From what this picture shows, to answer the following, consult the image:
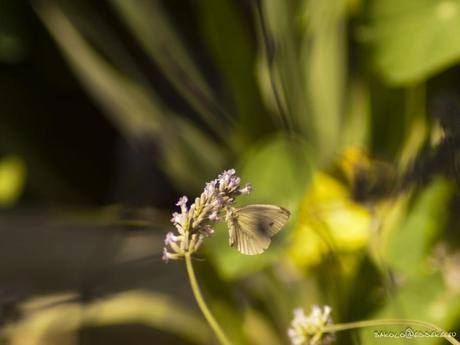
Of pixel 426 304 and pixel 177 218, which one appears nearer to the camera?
pixel 177 218

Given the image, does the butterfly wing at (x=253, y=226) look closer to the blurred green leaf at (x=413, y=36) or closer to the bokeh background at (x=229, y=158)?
the bokeh background at (x=229, y=158)

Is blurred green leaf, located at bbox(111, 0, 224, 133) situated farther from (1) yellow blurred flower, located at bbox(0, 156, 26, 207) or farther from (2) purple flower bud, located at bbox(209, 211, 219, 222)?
(2) purple flower bud, located at bbox(209, 211, 219, 222)

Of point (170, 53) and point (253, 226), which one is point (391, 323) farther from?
point (170, 53)

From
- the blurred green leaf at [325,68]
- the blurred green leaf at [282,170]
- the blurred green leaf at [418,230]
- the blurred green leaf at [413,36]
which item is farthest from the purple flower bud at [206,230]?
the blurred green leaf at [325,68]

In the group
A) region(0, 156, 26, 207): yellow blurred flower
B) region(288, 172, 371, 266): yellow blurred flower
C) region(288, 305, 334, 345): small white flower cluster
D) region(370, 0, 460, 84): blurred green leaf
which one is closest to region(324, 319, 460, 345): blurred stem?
region(288, 305, 334, 345): small white flower cluster

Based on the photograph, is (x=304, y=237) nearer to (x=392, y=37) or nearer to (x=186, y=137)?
(x=392, y=37)

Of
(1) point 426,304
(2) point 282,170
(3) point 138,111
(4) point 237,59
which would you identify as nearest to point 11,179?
(3) point 138,111
